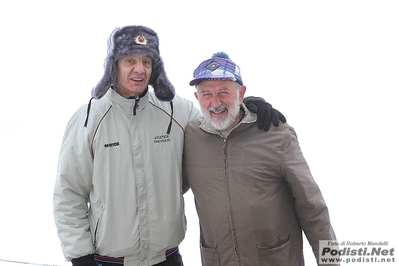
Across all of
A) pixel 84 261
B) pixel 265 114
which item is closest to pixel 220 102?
pixel 265 114

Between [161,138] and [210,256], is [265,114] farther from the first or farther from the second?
[210,256]

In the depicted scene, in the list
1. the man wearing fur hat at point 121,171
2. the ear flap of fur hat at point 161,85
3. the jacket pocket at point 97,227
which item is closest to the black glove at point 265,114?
the man wearing fur hat at point 121,171

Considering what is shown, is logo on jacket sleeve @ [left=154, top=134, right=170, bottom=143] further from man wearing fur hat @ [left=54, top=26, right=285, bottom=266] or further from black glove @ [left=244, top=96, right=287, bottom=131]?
black glove @ [left=244, top=96, right=287, bottom=131]

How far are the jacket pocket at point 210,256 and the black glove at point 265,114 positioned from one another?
0.58 m

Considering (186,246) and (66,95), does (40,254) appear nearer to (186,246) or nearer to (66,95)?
(186,246)

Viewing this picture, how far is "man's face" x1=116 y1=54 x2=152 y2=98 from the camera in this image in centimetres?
162

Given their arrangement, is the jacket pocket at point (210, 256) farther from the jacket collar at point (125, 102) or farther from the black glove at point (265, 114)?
the jacket collar at point (125, 102)

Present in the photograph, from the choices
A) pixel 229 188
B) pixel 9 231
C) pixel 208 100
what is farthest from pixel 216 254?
pixel 9 231

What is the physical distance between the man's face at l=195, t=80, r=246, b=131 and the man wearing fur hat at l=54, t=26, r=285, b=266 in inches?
4.8

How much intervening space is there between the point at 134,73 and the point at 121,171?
1.40 ft

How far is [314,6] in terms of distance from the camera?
10148 mm

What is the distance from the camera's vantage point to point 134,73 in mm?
1620

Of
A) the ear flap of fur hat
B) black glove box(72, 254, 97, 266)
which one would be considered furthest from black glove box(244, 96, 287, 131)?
black glove box(72, 254, 97, 266)

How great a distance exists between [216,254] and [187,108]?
0.71 meters
